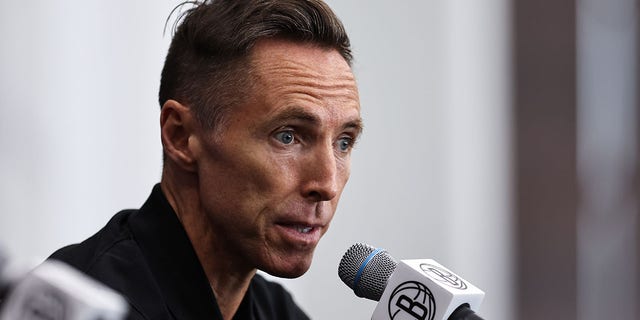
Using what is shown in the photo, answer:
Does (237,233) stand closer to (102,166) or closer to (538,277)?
(102,166)

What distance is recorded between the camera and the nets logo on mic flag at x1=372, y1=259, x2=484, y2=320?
1805mm

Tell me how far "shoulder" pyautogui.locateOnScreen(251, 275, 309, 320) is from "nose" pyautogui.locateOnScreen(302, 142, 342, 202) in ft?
1.42

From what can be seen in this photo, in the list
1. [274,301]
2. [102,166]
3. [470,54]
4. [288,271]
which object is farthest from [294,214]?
[470,54]

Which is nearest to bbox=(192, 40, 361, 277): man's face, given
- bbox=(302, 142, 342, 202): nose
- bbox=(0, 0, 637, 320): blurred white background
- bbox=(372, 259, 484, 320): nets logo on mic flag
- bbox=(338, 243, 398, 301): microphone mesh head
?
bbox=(302, 142, 342, 202): nose

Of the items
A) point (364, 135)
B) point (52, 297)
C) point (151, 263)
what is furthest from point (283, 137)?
point (364, 135)

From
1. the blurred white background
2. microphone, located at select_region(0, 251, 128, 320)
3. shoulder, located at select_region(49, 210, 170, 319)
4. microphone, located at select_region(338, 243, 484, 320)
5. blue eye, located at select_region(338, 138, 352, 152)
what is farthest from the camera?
the blurred white background

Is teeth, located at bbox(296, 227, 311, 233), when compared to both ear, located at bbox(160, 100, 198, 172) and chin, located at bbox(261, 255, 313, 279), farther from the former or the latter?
ear, located at bbox(160, 100, 198, 172)

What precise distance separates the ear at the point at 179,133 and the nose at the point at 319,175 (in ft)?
0.88

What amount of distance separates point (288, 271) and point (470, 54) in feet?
12.4

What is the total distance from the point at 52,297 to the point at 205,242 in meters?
1.27

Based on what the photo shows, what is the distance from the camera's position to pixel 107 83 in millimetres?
3402

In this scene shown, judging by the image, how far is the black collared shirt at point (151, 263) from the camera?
2.06m

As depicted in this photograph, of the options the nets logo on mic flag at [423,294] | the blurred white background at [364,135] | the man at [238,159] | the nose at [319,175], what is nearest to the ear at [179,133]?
the man at [238,159]

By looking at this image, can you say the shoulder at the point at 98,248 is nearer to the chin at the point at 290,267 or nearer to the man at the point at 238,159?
the man at the point at 238,159
